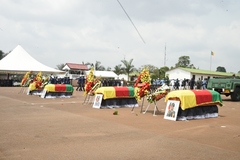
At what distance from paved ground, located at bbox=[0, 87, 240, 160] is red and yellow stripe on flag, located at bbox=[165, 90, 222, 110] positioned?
0.81 metres

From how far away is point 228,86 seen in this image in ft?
59.3

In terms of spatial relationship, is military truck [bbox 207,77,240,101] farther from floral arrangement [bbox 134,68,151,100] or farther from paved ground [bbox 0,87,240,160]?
paved ground [bbox 0,87,240,160]

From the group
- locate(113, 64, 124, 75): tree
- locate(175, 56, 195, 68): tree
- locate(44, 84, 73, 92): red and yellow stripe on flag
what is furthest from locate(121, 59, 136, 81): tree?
locate(44, 84, 73, 92): red and yellow stripe on flag

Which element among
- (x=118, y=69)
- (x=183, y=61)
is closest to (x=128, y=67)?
(x=118, y=69)

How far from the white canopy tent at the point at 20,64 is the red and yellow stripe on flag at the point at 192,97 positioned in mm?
29563

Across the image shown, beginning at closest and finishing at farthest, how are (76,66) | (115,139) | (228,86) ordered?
1. (115,139)
2. (228,86)
3. (76,66)

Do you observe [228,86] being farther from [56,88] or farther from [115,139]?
[115,139]

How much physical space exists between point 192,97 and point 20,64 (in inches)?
1237

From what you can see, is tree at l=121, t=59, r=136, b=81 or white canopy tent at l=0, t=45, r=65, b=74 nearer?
white canopy tent at l=0, t=45, r=65, b=74

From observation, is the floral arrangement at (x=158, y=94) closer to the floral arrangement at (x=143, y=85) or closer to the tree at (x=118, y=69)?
the floral arrangement at (x=143, y=85)

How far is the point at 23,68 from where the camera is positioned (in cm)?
3559

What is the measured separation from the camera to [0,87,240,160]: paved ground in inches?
203

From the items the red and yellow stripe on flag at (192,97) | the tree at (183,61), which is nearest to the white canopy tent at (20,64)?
the red and yellow stripe on flag at (192,97)

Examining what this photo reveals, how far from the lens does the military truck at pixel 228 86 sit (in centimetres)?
1808
